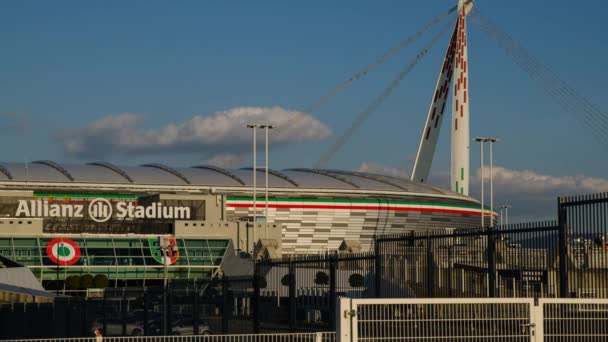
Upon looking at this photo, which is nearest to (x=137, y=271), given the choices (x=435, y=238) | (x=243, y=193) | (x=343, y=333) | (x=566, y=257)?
(x=243, y=193)

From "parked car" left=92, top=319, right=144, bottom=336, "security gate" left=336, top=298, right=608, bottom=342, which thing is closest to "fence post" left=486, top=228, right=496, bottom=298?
"security gate" left=336, top=298, right=608, bottom=342

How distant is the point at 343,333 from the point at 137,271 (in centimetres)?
7350

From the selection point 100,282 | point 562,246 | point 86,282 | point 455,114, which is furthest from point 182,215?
point 562,246

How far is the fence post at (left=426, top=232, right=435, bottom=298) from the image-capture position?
29.6m

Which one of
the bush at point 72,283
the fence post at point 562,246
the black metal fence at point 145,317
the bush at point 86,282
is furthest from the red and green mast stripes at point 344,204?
the fence post at point 562,246

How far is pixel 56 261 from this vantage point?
8725 centimetres

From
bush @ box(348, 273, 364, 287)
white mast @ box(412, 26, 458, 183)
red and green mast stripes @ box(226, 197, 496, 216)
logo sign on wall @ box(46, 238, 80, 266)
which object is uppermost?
white mast @ box(412, 26, 458, 183)

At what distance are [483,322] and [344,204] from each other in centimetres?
11533

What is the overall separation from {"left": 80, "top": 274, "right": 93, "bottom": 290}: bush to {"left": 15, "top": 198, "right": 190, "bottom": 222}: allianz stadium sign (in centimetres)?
1649

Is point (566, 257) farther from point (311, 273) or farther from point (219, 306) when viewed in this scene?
point (311, 273)

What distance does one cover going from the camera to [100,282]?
263ft

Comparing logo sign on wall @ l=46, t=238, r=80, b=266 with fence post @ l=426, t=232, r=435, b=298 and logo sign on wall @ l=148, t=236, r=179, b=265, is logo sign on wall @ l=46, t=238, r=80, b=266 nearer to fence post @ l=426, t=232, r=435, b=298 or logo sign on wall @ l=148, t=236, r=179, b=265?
logo sign on wall @ l=148, t=236, r=179, b=265

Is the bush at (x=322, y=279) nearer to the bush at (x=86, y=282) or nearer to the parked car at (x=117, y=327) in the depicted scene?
the parked car at (x=117, y=327)

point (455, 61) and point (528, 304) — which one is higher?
point (455, 61)
